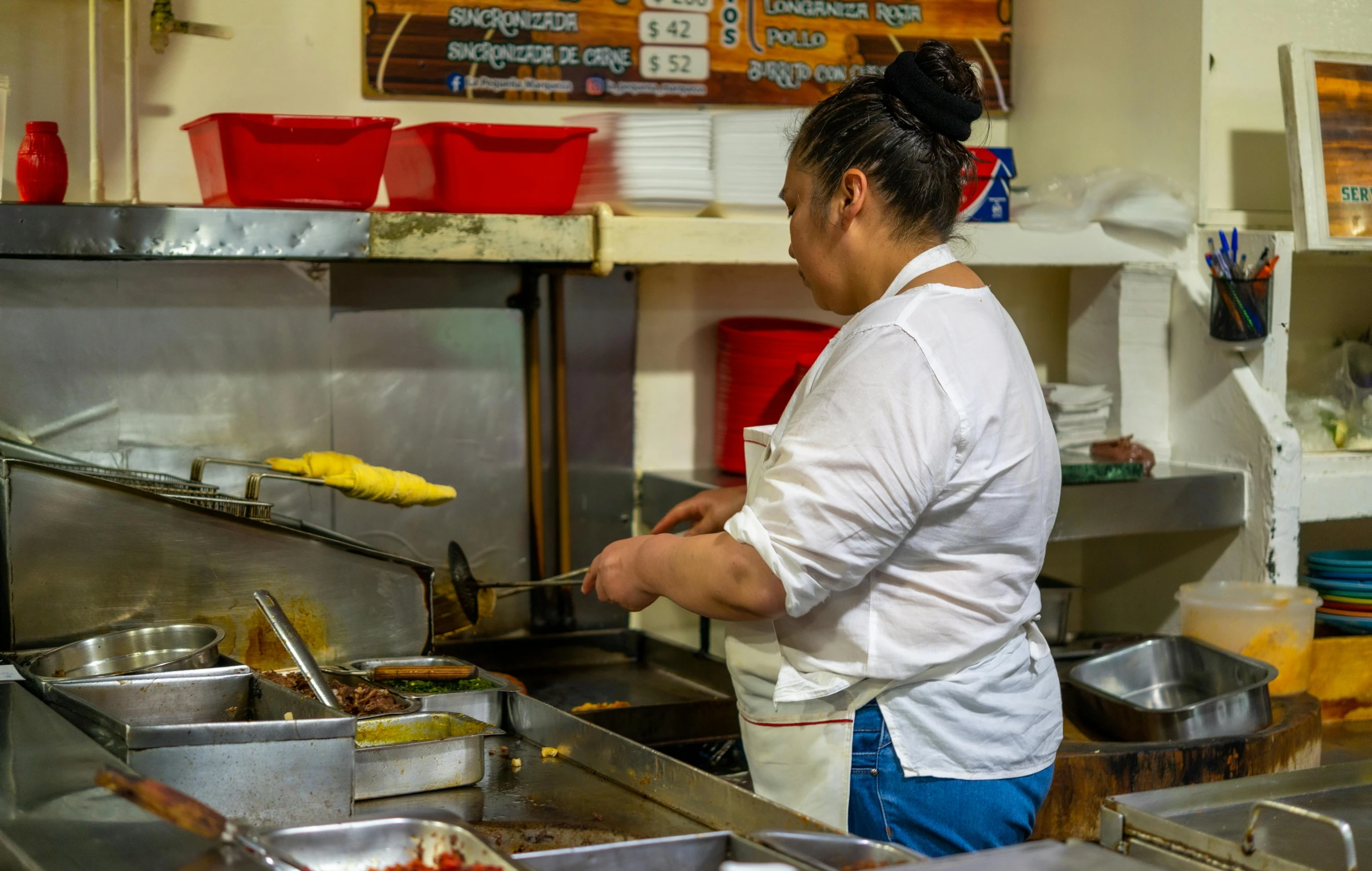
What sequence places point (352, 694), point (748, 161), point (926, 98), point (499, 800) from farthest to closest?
point (748, 161), point (352, 694), point (499, 800), point (926, 98)

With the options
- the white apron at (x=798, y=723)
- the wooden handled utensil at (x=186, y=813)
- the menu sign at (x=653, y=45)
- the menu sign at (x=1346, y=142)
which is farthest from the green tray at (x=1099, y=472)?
the wooden handled utensil at (x=186, y=813)

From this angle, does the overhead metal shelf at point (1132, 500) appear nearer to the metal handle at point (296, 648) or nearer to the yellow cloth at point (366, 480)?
the yellow cloth at point (366, 480)

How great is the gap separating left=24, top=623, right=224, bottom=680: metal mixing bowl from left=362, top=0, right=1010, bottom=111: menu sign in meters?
1.50

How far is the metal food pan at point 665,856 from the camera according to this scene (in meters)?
1.32

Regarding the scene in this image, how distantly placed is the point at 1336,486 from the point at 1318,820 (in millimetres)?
2102

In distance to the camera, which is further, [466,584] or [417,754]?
[466,584]

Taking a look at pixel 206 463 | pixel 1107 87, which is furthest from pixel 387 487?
pixel 1107 87

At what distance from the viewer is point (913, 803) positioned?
5.67ft

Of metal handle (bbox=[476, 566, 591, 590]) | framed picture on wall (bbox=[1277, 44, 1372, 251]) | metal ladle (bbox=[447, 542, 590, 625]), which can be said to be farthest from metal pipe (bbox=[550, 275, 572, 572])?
framed picture on wall (bbox=[1277, 44, 1372, 251])

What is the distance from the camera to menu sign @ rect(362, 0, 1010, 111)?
Result: 3137 millimetres

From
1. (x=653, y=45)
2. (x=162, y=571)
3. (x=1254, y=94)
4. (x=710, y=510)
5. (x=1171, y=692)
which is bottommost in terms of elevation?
(x=1171, y=692)

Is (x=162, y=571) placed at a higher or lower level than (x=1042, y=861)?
higher

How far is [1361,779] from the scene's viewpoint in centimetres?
178

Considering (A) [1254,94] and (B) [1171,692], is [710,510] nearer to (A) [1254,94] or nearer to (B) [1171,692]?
(B) [1171,692]
